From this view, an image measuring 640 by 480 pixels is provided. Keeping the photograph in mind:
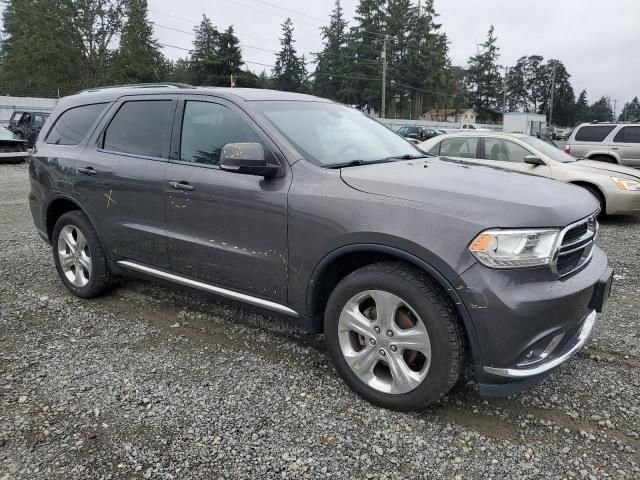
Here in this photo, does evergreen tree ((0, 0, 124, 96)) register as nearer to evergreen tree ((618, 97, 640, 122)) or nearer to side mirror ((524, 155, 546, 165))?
side mirror ((524, 155, 546, 165))

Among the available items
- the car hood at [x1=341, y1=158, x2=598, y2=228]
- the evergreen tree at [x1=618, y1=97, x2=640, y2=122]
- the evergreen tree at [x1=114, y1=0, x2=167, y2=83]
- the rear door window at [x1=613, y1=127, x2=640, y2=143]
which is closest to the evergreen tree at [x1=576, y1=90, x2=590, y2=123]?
the evergreen tree at [x1=618, y1=97, x2=640, y2=122]

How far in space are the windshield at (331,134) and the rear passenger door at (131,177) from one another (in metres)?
0.92

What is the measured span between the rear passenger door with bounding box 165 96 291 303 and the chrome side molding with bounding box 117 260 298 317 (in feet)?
0.12

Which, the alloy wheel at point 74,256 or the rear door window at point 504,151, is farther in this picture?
the rear door window at point 504,151

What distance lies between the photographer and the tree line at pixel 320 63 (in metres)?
46.0

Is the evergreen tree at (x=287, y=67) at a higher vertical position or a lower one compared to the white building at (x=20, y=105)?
higher

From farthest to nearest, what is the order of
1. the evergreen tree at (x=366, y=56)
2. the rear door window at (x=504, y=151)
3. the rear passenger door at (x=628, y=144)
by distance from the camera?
the evergreen tree at (x=366, y=56)
the rear passenger door at (x=628, y=144)
the rear door window at (x=504, y=151)

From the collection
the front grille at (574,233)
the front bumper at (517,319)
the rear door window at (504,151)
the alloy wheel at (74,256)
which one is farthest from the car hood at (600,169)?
the alloy wheel at (74,256)

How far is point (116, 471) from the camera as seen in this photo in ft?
7.50

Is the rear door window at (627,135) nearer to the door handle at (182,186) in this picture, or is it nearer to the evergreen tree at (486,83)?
the door handle at (182,186)

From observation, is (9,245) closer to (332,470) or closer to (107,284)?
(107,284)

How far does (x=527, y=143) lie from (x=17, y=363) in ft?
25.6

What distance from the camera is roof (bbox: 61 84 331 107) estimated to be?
3.45 meters

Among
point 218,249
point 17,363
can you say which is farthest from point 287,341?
point 17,363
